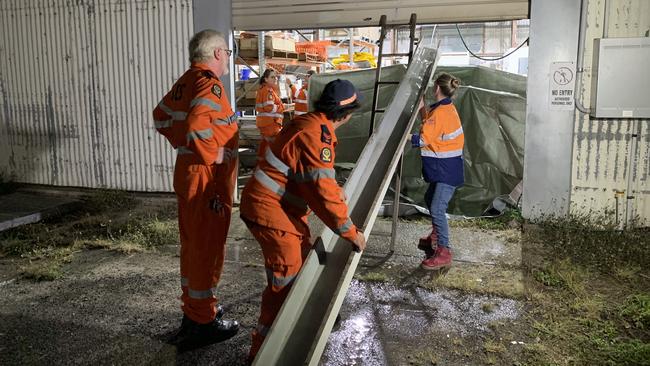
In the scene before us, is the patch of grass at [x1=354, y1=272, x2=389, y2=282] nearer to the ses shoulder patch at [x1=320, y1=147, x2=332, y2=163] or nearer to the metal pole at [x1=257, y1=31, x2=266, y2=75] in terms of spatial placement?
the ses shoulder patch at [x1=320, y1=147, x2=332, y2=163]

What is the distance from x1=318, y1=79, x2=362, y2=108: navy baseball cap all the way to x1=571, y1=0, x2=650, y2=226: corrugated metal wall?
14.3 feet

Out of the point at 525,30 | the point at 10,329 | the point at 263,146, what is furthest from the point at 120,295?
the point at 525,30

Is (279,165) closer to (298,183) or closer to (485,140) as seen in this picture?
(298,183)

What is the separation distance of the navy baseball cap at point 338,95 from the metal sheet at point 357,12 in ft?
13.9

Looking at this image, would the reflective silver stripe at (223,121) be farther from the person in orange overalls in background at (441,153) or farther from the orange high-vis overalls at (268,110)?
the orange high-vis overalls at (268,110)

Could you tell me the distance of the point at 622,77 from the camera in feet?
19.4

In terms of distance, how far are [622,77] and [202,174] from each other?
5064mm

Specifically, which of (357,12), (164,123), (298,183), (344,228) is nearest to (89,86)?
(357,12)

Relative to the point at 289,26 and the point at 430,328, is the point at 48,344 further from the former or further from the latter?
the point at 289,26

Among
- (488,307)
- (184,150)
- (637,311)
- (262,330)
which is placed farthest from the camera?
(488,307)

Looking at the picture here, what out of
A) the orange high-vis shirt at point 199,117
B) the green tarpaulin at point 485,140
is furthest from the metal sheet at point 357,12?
the orange high-vis shirt at point 199,117

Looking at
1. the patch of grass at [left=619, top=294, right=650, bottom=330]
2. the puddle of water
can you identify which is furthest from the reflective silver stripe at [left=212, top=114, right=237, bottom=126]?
the patch of grass at [left=619, top=294, right=650, bottom=330]

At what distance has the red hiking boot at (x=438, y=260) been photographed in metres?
5.04

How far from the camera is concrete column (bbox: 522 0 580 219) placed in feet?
20.0
